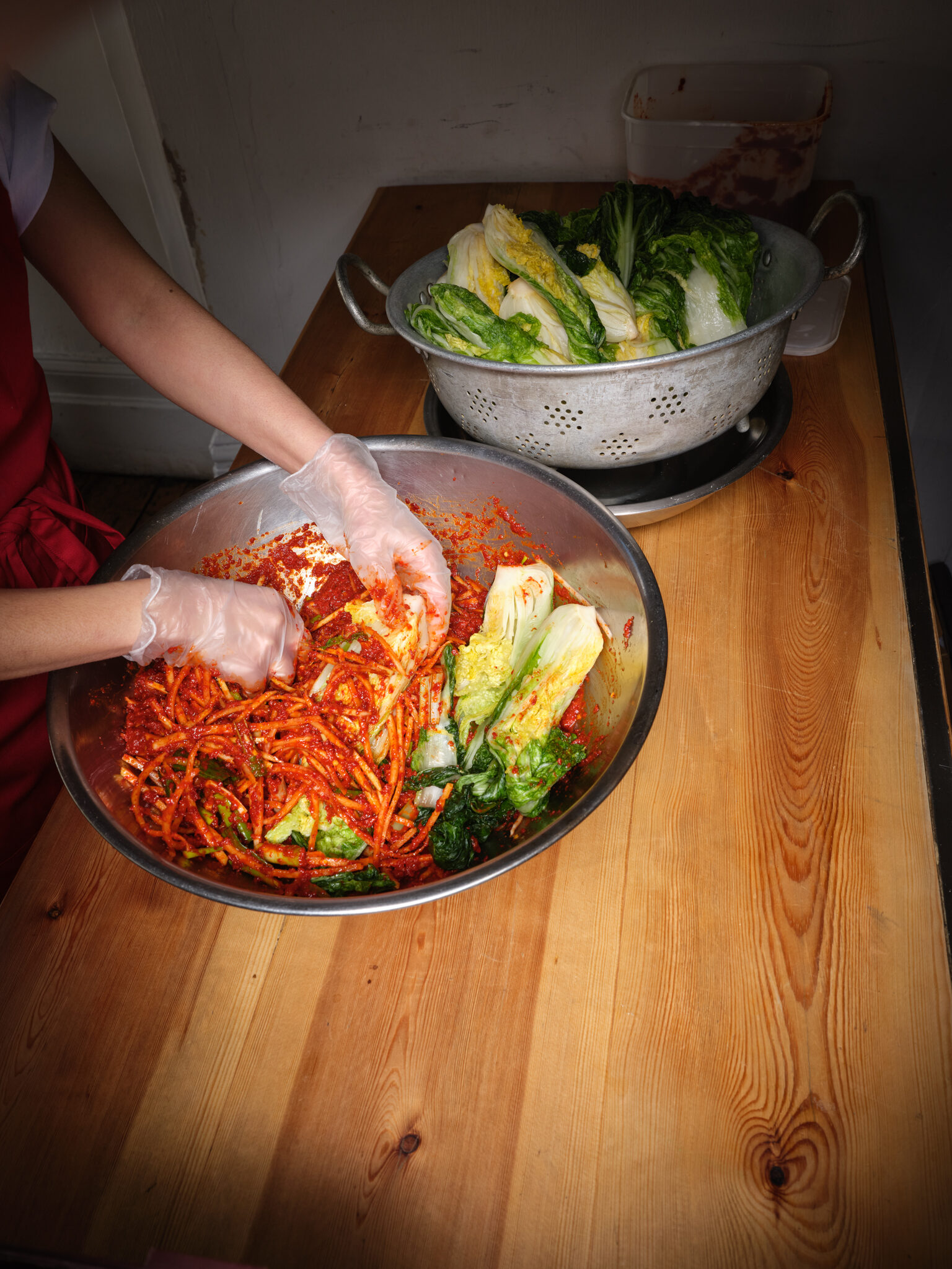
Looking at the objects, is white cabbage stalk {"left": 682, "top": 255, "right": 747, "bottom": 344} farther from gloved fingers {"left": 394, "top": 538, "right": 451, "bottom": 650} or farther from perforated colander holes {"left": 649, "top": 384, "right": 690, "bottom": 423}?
gloved fingers {"left": 394, "top": 538, "right": 451, "bottom": 650}

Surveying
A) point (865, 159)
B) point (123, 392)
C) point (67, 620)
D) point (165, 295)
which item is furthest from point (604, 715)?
point (123, 392)

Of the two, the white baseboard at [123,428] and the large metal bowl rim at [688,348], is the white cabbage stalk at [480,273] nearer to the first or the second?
the large metal bowl rim at [688,348]

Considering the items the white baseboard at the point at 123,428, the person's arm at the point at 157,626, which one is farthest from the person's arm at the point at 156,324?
the white baseboard at the point at 123,428

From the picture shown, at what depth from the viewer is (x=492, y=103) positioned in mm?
2188

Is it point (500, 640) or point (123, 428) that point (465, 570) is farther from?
point (123, 428)

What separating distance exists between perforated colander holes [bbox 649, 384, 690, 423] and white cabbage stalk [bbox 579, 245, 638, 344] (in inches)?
8.8

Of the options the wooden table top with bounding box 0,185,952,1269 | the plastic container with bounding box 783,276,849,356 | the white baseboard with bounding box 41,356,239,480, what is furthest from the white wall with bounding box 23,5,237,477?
the wooden table top with bounding box 0,185,952,1269

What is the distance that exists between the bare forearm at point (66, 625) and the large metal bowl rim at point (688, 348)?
22.8 inches

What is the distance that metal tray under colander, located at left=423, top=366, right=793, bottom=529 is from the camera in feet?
4.40

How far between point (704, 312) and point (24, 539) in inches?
51.2

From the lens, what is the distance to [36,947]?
3.23 feet

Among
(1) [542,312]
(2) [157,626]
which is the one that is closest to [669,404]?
(1) [542,312]

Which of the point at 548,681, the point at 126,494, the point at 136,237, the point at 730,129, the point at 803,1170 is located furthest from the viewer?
the point at 126,494

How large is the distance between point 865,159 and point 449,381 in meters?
1.62
